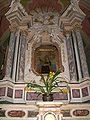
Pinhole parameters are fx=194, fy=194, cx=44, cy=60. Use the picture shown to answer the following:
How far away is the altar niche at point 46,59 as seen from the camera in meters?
8.61

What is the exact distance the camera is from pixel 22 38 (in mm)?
9219

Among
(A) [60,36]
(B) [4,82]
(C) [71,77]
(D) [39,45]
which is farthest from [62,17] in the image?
(B) [4,82]

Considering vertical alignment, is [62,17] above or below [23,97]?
above

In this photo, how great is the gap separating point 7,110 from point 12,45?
3.28 m

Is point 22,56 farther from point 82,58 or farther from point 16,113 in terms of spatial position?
point 16,113

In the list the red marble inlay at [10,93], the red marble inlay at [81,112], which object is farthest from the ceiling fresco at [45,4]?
the red marble inlay at [81,112]

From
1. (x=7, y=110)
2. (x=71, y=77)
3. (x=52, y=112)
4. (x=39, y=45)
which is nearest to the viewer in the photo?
(x=52, y=112)

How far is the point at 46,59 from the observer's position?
909 centimetres

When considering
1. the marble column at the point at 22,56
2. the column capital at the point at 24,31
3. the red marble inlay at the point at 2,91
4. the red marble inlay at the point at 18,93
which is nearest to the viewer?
the red marble inlay at the point at 2,91

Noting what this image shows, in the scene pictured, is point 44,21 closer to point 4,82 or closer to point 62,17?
point 62,17

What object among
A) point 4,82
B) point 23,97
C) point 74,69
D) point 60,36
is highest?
point 60,36

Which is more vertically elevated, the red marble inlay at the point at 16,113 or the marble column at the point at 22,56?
the marble column at the point at 22,56

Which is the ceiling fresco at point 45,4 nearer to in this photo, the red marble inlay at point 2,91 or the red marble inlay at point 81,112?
the red marble inlay at point 2,91

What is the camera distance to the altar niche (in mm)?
8609
